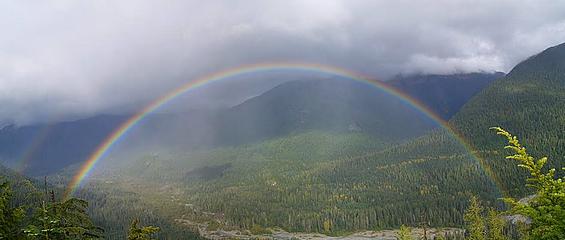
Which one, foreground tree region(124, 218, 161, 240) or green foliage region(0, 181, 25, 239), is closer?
green foliage region(0, 181, 25, 239)

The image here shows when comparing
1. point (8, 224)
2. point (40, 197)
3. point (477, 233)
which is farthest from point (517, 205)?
point (477, 233)

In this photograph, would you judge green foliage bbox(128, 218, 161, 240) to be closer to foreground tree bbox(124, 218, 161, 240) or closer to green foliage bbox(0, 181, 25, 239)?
foreground tree bbox(124, 218, 161, 240)

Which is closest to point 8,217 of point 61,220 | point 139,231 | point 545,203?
point 61,220

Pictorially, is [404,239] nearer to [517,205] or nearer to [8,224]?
[517,205]

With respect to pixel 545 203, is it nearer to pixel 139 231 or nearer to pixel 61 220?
pixel 139 231

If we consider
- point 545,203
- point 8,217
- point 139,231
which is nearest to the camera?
point 545,203

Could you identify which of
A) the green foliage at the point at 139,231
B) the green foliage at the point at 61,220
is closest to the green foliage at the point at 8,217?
the green foliage at the point at 61,220

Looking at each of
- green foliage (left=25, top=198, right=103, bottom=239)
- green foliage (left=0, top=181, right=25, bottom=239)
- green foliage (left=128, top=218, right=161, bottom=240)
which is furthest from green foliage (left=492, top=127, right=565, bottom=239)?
green foliage (left=0, top=181, right=25, bottom=239)

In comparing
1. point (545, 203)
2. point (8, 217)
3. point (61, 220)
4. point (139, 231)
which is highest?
point (8, 217)
